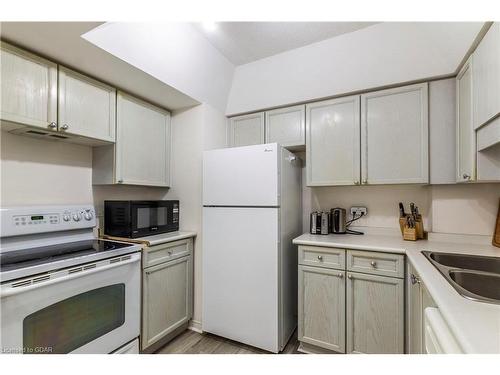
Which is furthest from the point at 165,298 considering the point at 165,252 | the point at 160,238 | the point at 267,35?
the point at 267,35

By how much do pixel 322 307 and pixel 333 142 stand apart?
52.0 inches

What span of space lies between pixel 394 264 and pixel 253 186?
109cm

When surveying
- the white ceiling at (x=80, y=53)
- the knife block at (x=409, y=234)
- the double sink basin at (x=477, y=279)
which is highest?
the white ceiling at (x=80, y=53)

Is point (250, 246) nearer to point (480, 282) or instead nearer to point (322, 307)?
point (322, 307)

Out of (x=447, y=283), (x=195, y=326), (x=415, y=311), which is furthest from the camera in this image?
(x=195, y=326)

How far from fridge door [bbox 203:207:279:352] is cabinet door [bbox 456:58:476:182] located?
126 centimetres

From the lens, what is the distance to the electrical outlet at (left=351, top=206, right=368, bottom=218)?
2.22 m

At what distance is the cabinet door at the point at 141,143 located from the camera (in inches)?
76.2

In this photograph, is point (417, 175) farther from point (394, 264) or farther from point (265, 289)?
point (265, 289)

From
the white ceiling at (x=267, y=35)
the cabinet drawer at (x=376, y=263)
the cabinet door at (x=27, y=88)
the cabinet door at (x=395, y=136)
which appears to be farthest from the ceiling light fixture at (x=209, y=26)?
the cabinet drawer at (x=376, y=263)

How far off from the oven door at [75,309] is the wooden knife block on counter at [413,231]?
1994 mm

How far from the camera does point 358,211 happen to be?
7.32ft

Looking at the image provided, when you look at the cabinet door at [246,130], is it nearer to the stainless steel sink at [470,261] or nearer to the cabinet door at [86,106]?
the cabinet door at [86,106]
